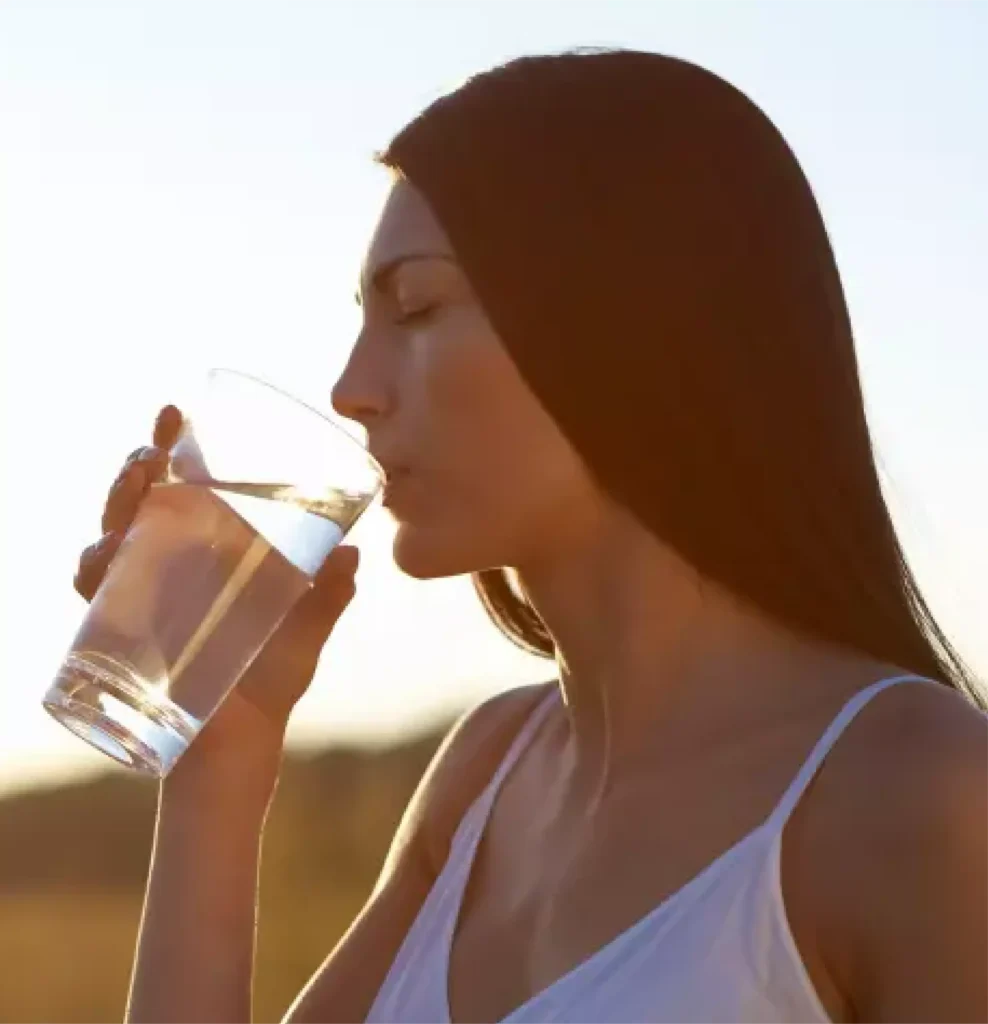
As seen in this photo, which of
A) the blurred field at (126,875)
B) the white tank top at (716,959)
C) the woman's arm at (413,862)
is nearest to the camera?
the white tank top at (716,959)

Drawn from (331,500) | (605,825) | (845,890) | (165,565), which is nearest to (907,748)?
(845,890)

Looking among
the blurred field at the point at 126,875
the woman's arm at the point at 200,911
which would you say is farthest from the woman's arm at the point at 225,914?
the blurred field at the point at 126,875

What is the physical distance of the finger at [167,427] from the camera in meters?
2.84

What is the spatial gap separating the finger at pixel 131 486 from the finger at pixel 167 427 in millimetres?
27

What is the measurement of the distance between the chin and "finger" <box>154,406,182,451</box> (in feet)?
1.21

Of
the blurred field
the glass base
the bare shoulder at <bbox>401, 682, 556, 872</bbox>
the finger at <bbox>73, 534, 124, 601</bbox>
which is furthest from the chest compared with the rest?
the blurred field

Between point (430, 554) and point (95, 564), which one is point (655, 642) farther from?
point (95, 564)

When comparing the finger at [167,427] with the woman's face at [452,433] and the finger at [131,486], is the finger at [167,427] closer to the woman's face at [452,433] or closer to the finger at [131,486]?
the finger at [131,486]

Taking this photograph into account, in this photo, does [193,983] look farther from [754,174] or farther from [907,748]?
[754,174]

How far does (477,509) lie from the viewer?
2.65 metres

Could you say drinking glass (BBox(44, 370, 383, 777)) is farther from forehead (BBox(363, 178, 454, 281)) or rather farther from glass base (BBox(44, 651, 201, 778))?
forehead (BBox(363, 178, 454, 281))

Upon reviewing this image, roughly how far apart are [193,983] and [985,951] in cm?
116

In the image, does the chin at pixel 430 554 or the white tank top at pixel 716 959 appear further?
the chin at pixel 430 554

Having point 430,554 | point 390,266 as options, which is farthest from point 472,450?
point 390,266
